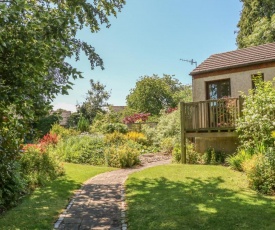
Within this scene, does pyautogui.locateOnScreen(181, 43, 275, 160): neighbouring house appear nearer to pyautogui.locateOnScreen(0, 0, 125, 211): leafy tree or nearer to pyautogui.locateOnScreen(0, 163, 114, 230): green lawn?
pyautogui.locateOnScreen(0, 163, 114, 230): green lawn

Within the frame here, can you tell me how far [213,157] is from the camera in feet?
38.5

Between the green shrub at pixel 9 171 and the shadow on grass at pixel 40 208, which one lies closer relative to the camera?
the shadow on grass at pixel 40 208

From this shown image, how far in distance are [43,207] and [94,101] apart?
2998 cm

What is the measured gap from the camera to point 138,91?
116ft

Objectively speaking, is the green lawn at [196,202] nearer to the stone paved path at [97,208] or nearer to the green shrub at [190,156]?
the stone paved path at [97,208]

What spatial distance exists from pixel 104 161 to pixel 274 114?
24.2 ft

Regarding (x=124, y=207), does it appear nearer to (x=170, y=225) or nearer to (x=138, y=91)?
(x=170, y=225)

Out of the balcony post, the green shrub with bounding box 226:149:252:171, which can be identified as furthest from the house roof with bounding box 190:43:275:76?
the green shrub with bounding box 226:149:252:171

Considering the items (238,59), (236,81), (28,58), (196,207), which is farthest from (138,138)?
(28,58)

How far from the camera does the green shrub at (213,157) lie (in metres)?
11.7

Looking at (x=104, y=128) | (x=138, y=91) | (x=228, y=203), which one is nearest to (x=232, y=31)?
(x=138, y=91)

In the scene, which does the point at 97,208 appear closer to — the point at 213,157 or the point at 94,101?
the point at 213,157

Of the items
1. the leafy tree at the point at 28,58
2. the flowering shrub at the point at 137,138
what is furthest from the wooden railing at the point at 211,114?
the leafy tree at the point at 28,58

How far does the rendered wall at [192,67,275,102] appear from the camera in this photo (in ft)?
41.6
